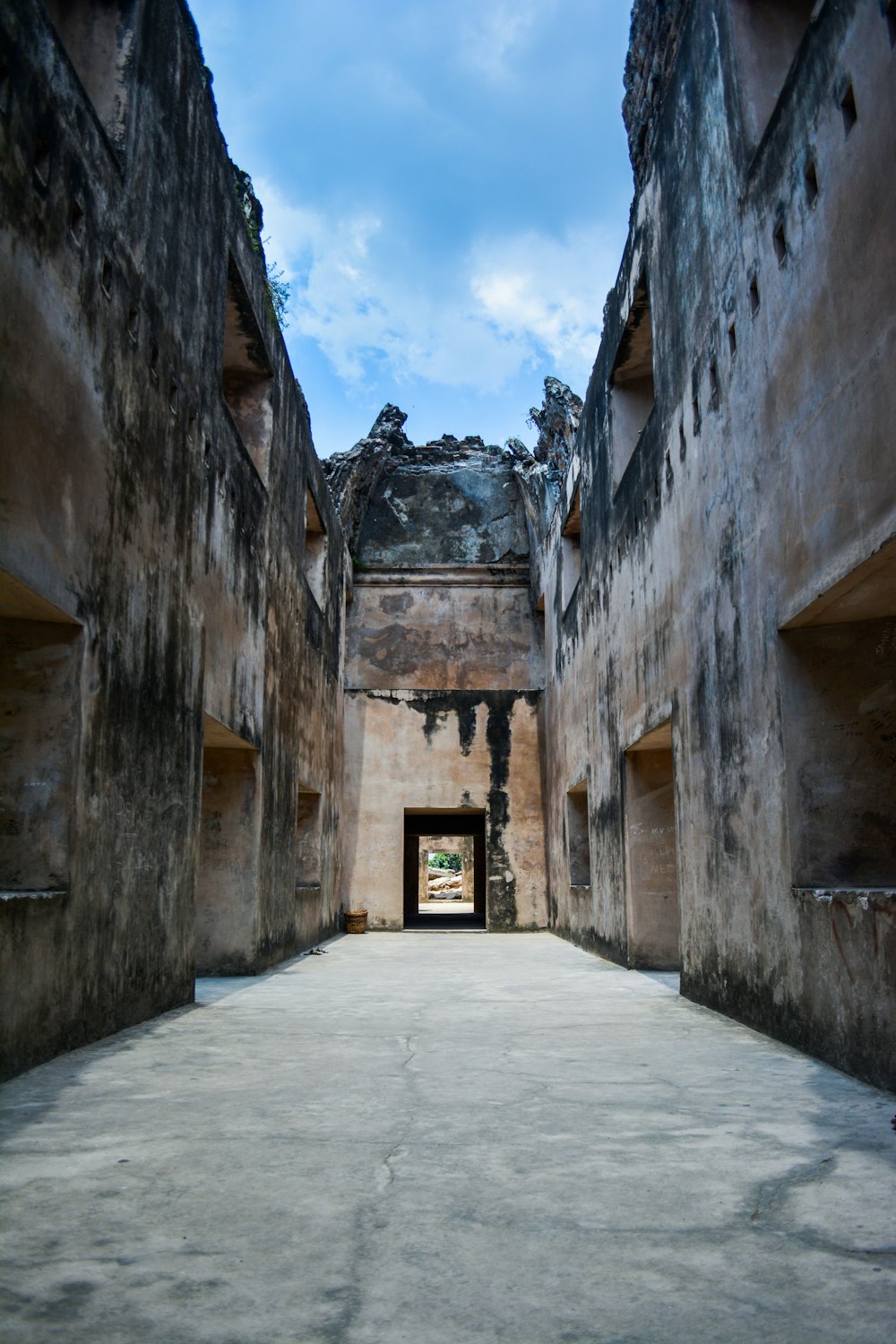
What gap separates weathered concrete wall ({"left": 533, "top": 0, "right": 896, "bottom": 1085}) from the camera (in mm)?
3652

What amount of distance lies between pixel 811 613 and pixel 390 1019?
123 inches

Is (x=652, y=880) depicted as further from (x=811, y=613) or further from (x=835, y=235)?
(x=835, y=235)

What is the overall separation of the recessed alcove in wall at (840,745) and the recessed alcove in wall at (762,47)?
8.45 ft

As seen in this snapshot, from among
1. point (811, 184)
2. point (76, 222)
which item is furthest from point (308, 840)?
point (811, 184)

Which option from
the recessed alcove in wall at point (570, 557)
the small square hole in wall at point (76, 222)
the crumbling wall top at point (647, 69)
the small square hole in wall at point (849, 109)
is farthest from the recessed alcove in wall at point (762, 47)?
the recessed alcove in wall at point (570, 557)

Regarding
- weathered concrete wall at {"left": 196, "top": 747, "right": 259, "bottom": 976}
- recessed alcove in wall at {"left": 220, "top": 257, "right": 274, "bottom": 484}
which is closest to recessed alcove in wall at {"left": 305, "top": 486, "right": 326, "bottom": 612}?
recessed alcove in wall at {"left": 220, "top": 257, "right": 274, "bottom": 484}

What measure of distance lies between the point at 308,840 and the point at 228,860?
3874 mm

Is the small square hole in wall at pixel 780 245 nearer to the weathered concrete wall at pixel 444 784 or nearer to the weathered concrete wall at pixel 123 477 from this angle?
the weathered concrete wall at pixel 123 477

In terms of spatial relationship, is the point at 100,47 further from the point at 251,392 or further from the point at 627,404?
the point at 627,404

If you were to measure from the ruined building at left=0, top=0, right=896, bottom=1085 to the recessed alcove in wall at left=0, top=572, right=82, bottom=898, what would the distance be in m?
0.01

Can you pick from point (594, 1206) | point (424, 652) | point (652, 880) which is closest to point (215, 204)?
point (652, 880)

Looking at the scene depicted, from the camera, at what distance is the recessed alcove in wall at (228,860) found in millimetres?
8055

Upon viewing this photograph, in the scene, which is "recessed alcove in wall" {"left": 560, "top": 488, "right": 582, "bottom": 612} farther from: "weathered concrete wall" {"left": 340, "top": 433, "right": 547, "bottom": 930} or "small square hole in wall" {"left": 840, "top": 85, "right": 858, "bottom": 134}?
"small square hole in wall" {"left": 840, "top": 85, "right": 858, "bottom": 134}

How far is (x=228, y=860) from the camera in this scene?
8.18 m
